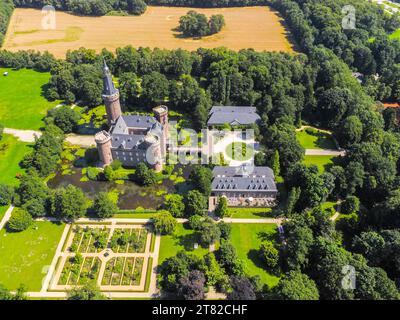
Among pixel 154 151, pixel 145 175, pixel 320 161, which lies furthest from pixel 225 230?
pixel 320 161

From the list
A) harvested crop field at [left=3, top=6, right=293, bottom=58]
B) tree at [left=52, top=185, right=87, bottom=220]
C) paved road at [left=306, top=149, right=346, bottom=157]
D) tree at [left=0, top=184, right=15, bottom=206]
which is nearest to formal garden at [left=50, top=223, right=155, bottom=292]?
tree at [left=52, top=185, right=87, bottom=220]

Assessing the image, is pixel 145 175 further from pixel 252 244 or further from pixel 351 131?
pixel 351 131

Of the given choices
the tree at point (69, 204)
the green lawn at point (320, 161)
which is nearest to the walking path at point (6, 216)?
the tree at point (69, 204)

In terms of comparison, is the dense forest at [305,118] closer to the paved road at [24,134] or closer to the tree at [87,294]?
the tree at [87,294]

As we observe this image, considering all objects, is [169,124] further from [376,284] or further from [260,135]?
[376,284]

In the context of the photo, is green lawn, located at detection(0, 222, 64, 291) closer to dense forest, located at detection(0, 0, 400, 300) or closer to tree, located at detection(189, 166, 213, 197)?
dense forest, located at detection(0, 0, 400, 300)
